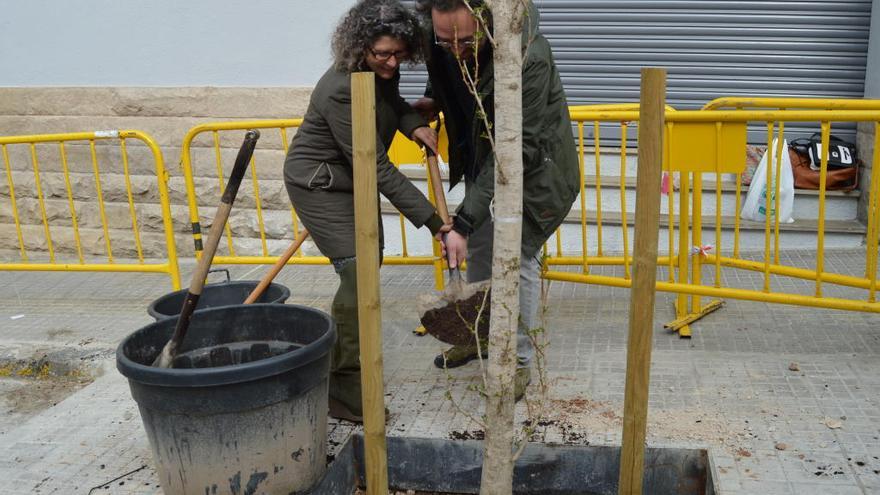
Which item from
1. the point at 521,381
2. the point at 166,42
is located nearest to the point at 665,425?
the point at 521,381

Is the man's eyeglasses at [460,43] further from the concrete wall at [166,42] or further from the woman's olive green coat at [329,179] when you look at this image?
the concrete wall at [166,42]

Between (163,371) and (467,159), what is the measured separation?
5.89 ft

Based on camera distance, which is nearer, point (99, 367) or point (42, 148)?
point (99, 367)

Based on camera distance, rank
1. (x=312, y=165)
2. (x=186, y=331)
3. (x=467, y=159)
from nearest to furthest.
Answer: (x=186, y=331) < (x=312, y=165) < (x=467, y=159)

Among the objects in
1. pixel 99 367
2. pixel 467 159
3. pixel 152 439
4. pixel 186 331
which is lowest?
pixel 99 367

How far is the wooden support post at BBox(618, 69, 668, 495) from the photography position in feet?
7.93

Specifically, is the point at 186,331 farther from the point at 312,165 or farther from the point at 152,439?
the point at 312,165

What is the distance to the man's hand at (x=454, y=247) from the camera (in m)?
3.51

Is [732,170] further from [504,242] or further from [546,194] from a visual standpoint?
[504,242]

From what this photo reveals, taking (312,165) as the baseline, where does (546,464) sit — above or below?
below

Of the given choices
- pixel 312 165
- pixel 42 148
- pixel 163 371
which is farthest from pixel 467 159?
pixel 42 148

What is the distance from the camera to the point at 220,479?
3018 millimetres

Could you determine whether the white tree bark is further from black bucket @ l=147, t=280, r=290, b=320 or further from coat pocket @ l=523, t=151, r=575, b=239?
black bucket @ l=147, t=280, r=290, b=320

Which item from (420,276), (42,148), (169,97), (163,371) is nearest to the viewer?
(163,371)
